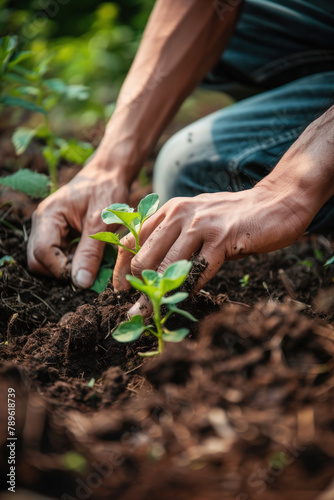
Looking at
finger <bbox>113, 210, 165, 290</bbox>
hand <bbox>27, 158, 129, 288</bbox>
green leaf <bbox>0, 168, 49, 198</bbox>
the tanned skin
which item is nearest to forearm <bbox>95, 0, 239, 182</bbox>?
the tanned skin

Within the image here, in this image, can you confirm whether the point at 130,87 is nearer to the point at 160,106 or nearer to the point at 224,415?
the point at 160,106

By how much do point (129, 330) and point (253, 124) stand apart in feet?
4.55

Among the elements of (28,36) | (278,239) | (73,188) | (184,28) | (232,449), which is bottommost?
(28,36)

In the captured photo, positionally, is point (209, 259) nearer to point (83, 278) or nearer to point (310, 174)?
point (310, 174)

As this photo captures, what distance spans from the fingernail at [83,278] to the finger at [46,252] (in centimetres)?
7

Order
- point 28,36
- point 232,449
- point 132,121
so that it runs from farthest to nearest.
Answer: point 28,36
point 132,121
point 232,449

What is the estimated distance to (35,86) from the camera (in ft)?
A: 6.51

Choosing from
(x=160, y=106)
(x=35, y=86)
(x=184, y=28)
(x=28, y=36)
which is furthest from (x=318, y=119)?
(x=28, y=36)

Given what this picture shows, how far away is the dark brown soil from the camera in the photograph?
26.9 inches

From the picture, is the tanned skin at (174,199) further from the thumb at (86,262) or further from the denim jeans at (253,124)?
the denim jeans at (253,124)

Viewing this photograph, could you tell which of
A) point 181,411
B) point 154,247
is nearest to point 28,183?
point 154,247

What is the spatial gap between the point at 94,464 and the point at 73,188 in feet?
3.26

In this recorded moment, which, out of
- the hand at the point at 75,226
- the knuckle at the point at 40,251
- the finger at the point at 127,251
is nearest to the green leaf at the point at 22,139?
Result: the hand at the point at 75,226

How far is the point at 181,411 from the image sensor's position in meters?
0.76
